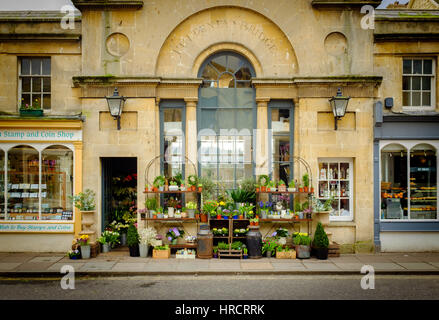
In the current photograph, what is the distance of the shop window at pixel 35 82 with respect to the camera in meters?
11.6

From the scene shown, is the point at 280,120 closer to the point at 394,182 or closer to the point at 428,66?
the point at 394,182

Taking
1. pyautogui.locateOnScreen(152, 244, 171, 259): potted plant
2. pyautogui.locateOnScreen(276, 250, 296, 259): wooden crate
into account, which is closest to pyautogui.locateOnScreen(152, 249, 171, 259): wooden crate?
pyautogui.locateOnScreen(152, 244, 171, 259): potted plant

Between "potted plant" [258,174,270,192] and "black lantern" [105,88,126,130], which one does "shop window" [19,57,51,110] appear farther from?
"potted plant" [258,174,270,192]

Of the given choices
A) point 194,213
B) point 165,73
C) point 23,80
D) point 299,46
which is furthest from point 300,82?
point 23,80

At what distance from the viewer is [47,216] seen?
11391mm

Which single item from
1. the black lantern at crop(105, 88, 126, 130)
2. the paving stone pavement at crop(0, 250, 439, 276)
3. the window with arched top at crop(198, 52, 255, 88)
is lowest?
the paving stone pavement at crop(0, 250, 439, 276)

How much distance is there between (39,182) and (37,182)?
87mm

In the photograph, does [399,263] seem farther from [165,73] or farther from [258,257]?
[165,73]

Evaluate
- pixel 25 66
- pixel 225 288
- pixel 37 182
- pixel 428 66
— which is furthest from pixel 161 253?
pixel 428 66

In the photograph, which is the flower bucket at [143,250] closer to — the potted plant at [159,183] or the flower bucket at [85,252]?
the flower bucket at [85,252]

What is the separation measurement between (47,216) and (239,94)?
6742 millimetres

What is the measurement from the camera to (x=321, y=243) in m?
10.3

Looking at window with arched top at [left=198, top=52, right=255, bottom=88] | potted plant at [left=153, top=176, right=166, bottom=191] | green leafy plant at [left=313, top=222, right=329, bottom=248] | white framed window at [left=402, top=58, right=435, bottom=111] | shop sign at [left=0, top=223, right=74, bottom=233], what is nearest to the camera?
green leafy plant at [left=313, top=222, right=329, bottom=248]

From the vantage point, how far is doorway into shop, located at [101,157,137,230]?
12.0m
